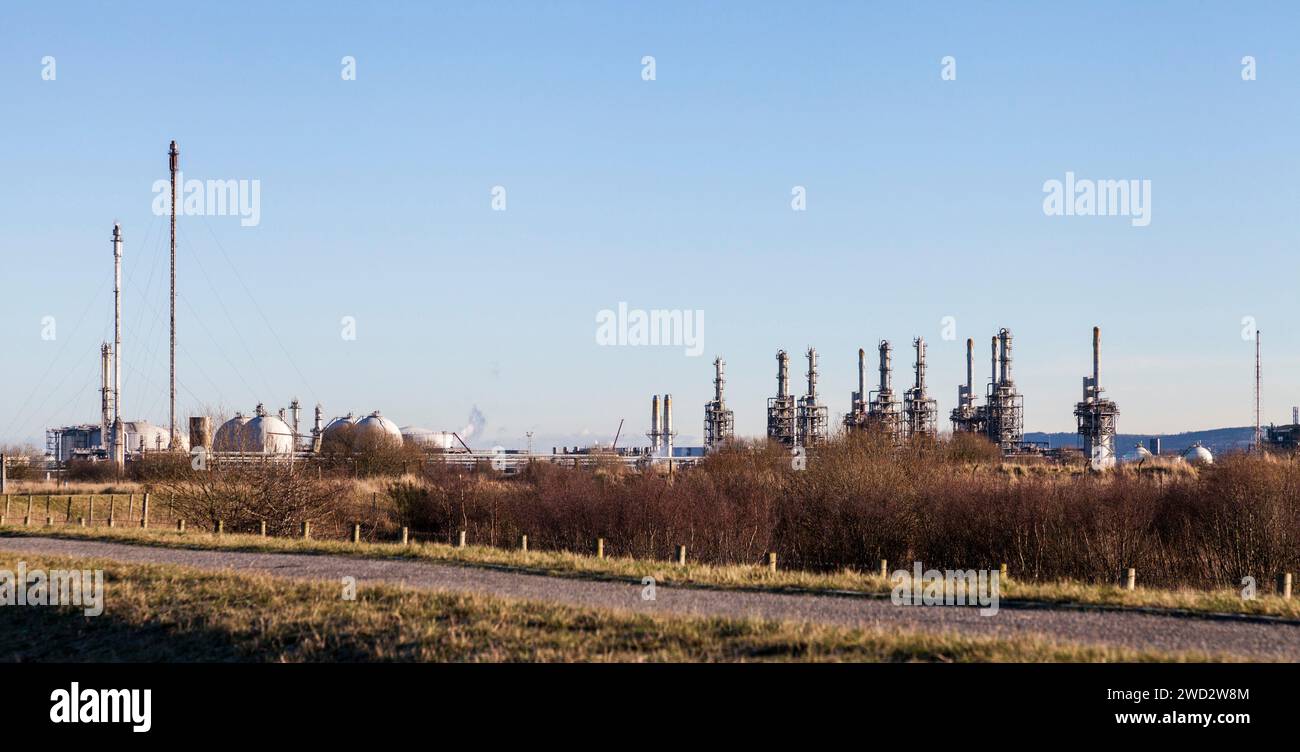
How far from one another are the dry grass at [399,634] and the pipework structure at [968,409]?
71.9 metres

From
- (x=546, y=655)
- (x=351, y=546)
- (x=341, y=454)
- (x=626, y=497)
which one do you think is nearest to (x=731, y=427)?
(x=341, y=454)

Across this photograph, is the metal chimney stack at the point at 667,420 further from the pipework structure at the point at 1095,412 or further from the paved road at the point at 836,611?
the paved road at the point at 836,611

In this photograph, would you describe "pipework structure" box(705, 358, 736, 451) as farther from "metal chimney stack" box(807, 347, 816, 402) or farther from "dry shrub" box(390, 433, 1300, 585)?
"dry shrub" box(390, 433, 1300, 585)

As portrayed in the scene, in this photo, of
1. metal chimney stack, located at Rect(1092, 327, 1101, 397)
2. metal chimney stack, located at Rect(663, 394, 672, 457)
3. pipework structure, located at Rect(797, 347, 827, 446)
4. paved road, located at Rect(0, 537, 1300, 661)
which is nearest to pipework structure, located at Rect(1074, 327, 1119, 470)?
metal chimney stack, located at Rect(1092, 327, 1101, 397)

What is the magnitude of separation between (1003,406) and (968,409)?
13.2 ft

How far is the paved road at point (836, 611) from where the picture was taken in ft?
42.4

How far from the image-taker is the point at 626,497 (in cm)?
4141

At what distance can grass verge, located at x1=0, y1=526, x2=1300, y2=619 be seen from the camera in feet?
53.2

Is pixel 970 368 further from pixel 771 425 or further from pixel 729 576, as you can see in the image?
pixel 729 576

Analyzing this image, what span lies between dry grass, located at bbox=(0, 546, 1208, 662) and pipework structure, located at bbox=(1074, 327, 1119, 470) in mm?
71962

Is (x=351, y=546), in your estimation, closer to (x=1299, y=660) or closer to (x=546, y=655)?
(x=546, y=655)

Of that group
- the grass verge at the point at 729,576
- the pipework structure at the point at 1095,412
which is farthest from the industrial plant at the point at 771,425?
the grass verge at the point at 729,576

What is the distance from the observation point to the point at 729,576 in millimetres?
19594
